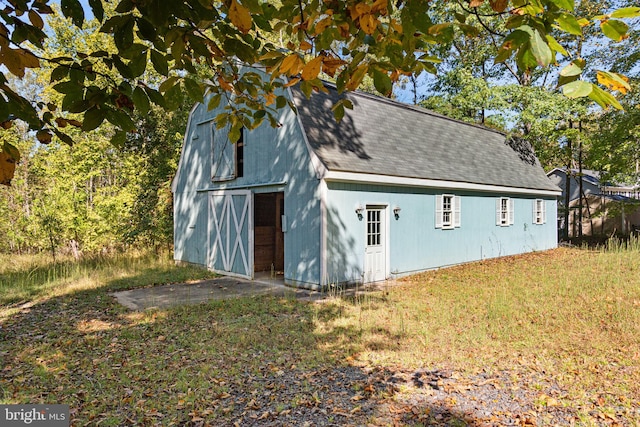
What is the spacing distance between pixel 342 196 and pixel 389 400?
241 inches

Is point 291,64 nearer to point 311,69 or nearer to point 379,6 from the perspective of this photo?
point 311,69

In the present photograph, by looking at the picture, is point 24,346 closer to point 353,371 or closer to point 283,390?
point 283,390

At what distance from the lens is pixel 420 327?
6.23m

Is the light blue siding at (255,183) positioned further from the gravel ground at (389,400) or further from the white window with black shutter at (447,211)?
the gravel ground at (389,400)

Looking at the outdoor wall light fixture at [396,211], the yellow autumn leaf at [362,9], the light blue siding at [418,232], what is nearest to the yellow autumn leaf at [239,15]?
the yellow autumn leaf at [362,9]

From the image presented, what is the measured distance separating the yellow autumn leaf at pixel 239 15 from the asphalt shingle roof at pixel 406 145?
7093 millimetres

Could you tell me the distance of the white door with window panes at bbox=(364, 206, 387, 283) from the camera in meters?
10.3

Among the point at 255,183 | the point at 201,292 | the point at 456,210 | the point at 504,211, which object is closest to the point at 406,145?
the point at 456,210

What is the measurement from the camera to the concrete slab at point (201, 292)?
8.36 meters

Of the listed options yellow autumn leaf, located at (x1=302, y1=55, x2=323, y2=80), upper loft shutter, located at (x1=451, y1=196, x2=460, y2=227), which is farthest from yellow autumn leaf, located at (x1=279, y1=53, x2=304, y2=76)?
upper loft shutter, located at (x1=451, y1=196, x2=460, y2=227)

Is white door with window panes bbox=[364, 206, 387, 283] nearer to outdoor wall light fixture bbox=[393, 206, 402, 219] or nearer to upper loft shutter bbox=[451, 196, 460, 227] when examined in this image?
outdoor wall light fixture bbox=[393, 206, 402, 219]

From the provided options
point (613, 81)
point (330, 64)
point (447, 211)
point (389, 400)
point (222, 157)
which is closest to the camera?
point (613, 81)

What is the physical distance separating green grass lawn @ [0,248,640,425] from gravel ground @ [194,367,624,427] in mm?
23

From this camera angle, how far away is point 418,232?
38.1ft
